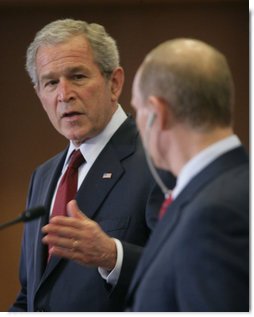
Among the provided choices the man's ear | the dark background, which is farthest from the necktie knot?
the dark background

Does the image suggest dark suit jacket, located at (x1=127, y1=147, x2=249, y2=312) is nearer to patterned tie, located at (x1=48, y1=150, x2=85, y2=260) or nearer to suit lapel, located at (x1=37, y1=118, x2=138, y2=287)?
suit lapel, located at (x1=37, y1=118, x2=138, y2=287)

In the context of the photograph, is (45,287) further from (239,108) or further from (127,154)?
(239,108)

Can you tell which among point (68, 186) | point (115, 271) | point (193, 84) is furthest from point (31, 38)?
point (193, 84)

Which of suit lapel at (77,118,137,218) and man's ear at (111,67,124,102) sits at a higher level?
man's ear at (111,67,124,102)

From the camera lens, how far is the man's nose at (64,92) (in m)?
1.95

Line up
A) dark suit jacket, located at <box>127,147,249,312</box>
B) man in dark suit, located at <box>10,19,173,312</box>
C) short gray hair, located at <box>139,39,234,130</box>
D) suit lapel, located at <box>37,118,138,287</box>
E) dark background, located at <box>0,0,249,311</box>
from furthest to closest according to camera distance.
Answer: dark background, located at <box>0,0,249,311</box>, suit lapel, located at <box>37,118,138,287</box>, man in dark suit, located at <box>10,19,173,312</box>, short gray hair, located at <box>139,39,234,130</box>, dark suit jacket, located at <box>127,147,249,312</box>

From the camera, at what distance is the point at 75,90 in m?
1.96

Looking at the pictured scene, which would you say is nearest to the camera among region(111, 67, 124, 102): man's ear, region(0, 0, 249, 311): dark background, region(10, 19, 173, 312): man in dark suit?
region(10, 19, 173, 312): man in dark suit

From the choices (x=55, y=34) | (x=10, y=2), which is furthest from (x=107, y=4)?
(x=55, y=34)

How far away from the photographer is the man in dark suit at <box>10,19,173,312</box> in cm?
165

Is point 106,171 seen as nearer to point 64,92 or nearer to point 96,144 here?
point 96,144

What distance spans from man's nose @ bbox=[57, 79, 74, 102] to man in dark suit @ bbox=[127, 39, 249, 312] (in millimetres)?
699

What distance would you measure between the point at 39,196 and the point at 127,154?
0.37m

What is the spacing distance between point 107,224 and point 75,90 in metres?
0.45
